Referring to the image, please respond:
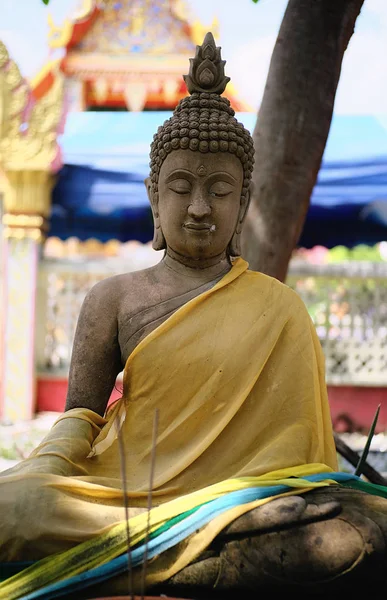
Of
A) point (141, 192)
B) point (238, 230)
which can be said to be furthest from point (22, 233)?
point (238, 230)

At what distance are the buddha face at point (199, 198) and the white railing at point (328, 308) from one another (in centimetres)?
562

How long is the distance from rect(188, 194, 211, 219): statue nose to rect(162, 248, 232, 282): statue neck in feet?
0.68

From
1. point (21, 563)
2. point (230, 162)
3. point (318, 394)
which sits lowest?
point (21, 563)

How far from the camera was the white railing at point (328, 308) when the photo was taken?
848 centimetres

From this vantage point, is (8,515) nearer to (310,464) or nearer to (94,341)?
(94,341)

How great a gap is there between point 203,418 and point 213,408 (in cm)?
5

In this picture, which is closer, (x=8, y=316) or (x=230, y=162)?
(x=230, y=162)

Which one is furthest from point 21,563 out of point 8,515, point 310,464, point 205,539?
point 310,464

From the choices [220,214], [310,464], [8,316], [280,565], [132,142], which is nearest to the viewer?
[280,565]

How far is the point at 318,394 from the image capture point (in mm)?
2834

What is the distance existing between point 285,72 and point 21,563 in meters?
3.05

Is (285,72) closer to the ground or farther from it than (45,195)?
farther from it

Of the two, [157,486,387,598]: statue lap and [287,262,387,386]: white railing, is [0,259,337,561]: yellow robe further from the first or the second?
[287,262,387,386]: white railing

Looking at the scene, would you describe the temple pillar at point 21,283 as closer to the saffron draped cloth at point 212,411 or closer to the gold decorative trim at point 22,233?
the gold decorative trim at point 22,233
